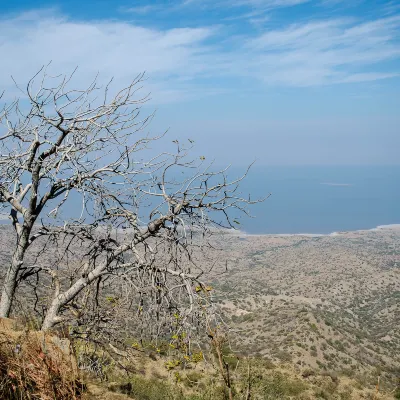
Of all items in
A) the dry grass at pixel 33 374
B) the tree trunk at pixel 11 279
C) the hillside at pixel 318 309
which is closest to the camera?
the dry grass at pixel 33 374

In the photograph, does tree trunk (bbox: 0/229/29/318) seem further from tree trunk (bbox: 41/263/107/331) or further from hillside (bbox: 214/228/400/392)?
hillside (bbox: 214/228/400/392)

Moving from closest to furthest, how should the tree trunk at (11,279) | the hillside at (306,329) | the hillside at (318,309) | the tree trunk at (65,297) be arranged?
the tree trunk at (65,297) → the tree trunk at (11,279) → the hillside at (306,329) → the hillside at (318,309)

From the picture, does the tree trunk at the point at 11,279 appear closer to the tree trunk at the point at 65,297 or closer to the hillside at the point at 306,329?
the tree trunk at the point at 65,297

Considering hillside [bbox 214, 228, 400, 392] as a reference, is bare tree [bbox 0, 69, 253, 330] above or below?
above

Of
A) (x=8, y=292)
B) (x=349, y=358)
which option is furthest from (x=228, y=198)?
(x=349, y=358)

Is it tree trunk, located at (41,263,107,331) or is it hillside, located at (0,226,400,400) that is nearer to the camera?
tree trunk, located at (41,263,107,331)

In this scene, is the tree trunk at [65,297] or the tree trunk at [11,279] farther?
the tree trunk at [11,279]

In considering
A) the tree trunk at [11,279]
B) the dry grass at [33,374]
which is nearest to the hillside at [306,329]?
the dry grass at [33,374]

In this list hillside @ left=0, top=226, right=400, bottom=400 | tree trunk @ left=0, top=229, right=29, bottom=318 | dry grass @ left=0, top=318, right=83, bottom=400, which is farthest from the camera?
hillside @ left=0, top=226, right=400, bottom=400

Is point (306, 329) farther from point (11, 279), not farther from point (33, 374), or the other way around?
point (33, 374)

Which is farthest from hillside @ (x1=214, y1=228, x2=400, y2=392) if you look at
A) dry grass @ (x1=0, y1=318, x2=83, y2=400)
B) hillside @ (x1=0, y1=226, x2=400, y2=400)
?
dry grass @ (x1=0, y1=318, x2=83, y2=400)

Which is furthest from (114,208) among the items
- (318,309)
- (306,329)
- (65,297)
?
(318,309)

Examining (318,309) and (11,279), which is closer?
(11,279)

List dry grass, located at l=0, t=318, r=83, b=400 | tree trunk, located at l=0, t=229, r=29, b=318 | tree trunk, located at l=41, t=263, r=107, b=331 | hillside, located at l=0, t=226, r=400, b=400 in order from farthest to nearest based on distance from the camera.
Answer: hillside, located at l=0, t=226, r=400, b=400 → tree trunk, located at l=0, t=229, r=29, b=318 → tree trunk, located at l=41, t=263, r=107, b=331 → dry grass, located at l=0, t=318, r=83, b=400
